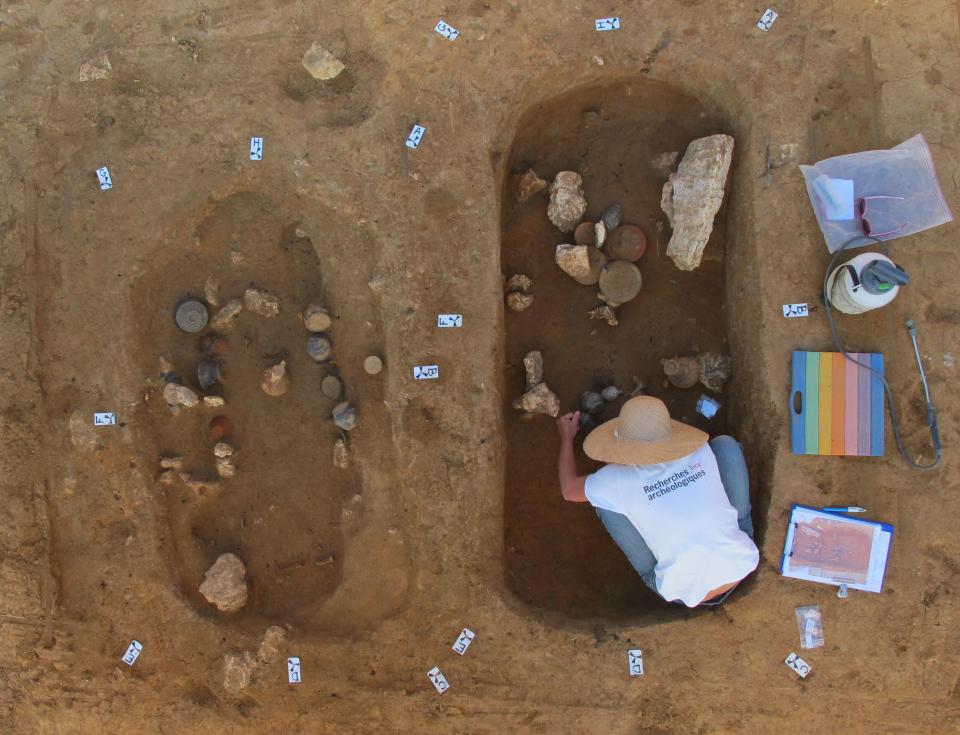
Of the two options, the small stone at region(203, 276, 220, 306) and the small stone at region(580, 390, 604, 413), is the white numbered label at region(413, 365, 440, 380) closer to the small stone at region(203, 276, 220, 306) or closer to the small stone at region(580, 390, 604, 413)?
the small stone at region(580, 390, 604, 413)

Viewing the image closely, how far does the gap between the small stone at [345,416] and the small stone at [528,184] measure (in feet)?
7.15

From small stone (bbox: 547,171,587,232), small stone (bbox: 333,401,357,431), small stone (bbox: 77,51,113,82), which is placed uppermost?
small stone (bbox: 77,51,113,82)

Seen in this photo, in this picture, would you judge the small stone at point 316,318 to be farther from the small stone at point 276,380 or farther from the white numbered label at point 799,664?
the white numbered label at point 799,664

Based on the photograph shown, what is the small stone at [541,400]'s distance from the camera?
482 centimetres

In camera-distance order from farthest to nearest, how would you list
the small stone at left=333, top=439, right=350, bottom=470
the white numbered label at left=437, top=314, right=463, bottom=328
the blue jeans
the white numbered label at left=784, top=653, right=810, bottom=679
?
the small stone at left=333, top=439, right=350, bottom=470
the white numbered label at left=437, top=314, right=463, bottom=328
the white numbered label at left=784, top=653, right=810, bottom=679
the blue jeans

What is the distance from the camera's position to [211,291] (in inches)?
190

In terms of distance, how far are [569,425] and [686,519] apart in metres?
1.16

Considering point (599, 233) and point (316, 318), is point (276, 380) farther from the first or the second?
point (599, 233)

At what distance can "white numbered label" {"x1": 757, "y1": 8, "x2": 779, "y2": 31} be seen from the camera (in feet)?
15.3

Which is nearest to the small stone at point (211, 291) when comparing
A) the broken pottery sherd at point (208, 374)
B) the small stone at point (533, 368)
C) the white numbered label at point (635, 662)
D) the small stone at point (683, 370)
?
the broken pottery sherd at point (208, 374)

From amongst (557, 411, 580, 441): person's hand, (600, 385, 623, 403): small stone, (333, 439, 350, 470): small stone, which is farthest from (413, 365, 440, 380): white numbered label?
(600, 385, 623, 403): small stone

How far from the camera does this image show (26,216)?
486 centimetres

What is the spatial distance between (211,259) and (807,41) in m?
4.89

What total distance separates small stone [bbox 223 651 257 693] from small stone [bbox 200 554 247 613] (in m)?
Answer: 0.37
